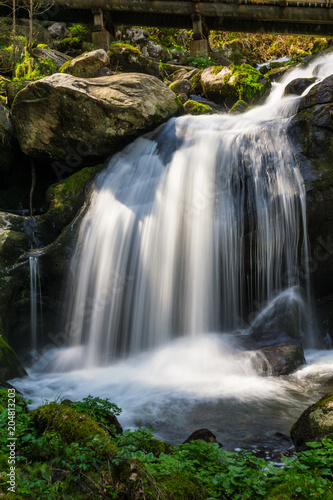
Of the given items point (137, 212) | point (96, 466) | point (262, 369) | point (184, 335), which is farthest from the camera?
point (137, 212)

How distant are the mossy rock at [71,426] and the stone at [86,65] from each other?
10040 millimetres

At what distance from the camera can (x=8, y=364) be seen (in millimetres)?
5570

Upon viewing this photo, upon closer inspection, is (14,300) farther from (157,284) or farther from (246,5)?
(246,5)

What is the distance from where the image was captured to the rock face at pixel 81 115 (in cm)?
865

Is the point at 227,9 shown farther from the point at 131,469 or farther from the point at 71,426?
the point at 131,469

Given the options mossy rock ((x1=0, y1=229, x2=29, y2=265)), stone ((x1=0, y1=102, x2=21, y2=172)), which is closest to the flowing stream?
mossy rock ((x1=0, y1=229, x2=29, y2=265))

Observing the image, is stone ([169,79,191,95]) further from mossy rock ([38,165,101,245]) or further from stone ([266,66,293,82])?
mossy rock ([38,165,101,245])

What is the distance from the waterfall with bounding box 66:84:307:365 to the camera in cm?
684

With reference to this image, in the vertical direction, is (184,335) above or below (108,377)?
above

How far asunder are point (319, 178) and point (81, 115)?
4953mm

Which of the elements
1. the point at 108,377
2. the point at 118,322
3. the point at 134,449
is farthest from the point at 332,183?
the point at 134,449

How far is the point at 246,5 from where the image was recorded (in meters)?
15.1

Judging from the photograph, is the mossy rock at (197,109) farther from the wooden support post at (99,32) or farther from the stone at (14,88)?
the wooden support post at (99,32)

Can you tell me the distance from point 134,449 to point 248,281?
4.57m
